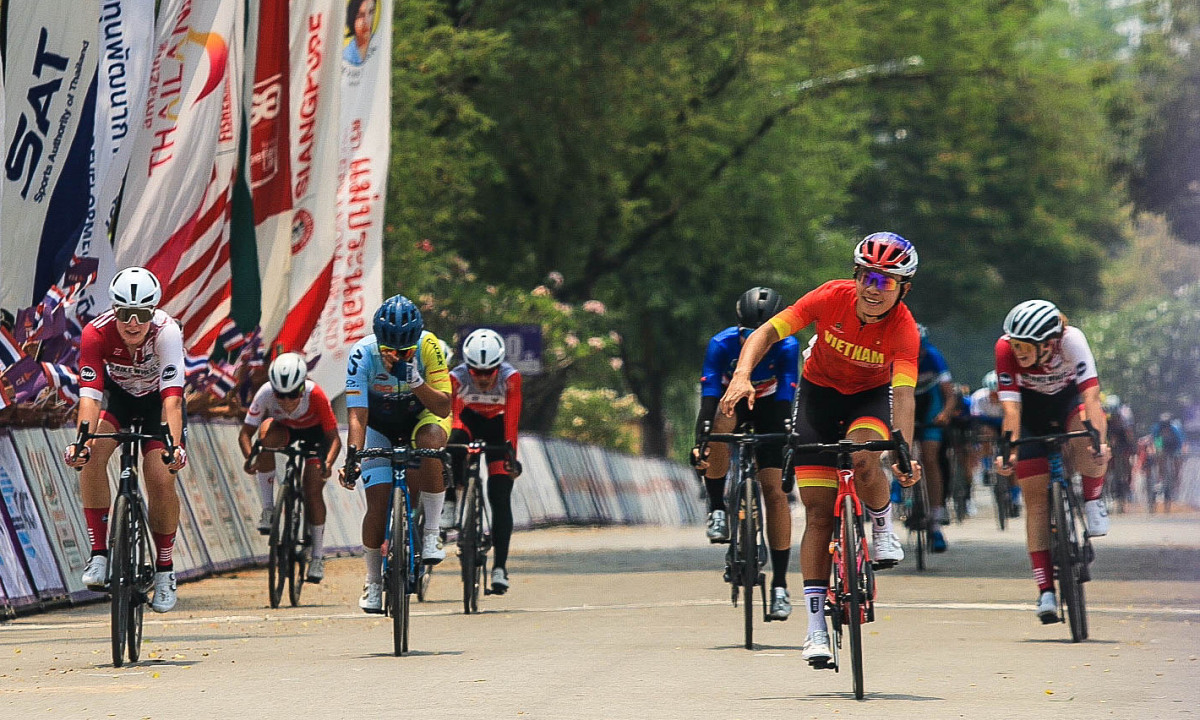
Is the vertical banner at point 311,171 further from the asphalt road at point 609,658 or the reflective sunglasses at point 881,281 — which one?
the reflective sunglasses at point 881,281

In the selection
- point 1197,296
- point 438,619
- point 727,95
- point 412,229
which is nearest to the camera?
point 438,619

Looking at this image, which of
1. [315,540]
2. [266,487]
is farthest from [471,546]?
[266,487]

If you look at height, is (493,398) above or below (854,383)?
above

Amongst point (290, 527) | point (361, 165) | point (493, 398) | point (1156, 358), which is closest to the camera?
point (493, 398)

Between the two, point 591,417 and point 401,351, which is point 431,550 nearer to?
point 401,351

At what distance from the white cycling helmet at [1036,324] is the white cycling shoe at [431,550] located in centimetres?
360

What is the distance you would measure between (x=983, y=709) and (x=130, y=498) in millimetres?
4635

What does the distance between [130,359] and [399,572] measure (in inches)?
71.8

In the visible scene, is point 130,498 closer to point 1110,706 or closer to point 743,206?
point 1110,706

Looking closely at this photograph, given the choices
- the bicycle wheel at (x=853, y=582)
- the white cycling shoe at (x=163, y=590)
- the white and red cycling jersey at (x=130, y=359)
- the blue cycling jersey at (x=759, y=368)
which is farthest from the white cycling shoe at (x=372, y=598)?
the bicycle wheel at (x=853, y=582)

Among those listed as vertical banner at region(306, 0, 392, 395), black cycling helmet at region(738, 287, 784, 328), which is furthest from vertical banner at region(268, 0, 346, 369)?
black cycling helmet at region(738, 287, 784, 328)

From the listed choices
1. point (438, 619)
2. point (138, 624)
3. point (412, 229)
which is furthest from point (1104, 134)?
point (138, 624)

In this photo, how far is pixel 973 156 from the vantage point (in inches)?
1945

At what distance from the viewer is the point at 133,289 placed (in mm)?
11016
